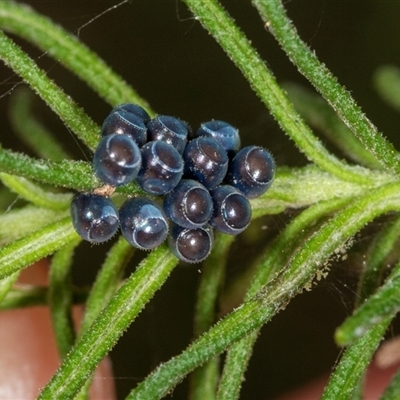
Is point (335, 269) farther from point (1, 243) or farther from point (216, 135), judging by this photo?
point (1, 243)

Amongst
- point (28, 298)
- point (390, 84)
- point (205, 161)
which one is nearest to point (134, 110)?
point (205, 161)

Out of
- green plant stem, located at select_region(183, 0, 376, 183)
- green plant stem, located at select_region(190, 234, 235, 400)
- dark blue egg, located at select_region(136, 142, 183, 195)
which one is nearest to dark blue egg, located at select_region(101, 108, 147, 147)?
dark blue egg, located at select_region(136, 142, 183, 195)

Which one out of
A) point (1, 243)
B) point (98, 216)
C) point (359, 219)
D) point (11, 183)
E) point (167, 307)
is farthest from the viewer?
point (167, 307)

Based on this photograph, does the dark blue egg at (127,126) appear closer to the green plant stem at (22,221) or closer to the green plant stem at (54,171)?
the green plant stem at (54,171)

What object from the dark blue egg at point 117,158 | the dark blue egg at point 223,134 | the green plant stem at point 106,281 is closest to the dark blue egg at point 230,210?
the dark blue egg at point 223,134

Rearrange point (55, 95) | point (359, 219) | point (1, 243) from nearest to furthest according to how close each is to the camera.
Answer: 1. point (55, 95)
2. point (359, 219)
3. point (1, 243)

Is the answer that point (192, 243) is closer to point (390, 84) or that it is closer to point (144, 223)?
point (144, 223)

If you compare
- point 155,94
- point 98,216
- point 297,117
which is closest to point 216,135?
point 297,117
